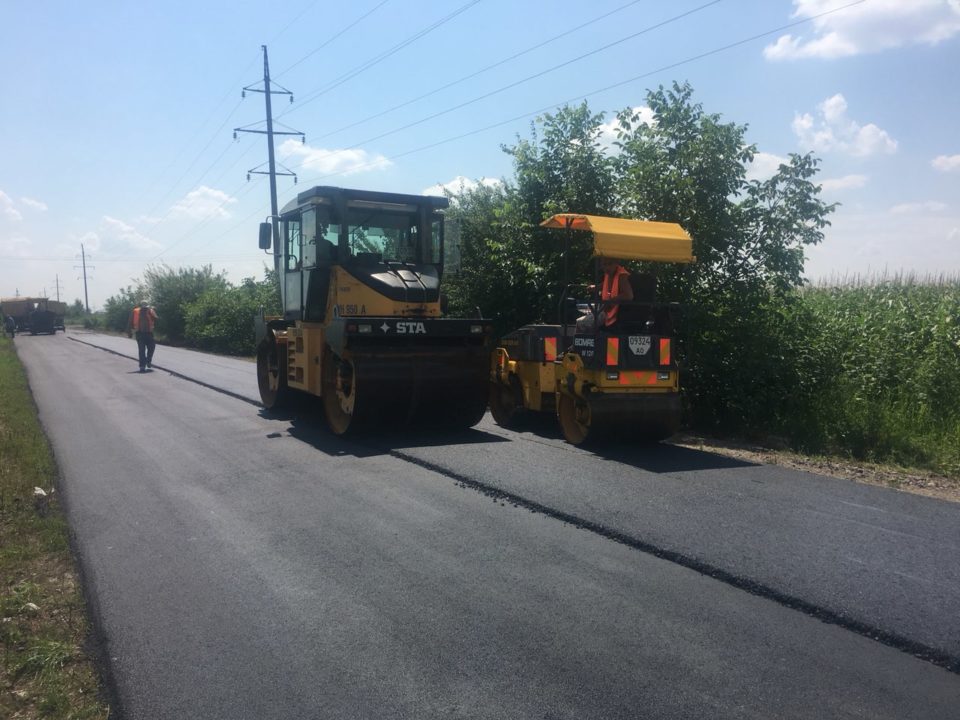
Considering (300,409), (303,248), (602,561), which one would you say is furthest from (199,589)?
(300,409)

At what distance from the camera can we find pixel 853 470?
26.7 feet

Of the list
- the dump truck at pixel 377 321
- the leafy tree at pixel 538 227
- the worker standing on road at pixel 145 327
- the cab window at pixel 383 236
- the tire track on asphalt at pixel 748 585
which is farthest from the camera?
the worker standing on road at pixel 145 327

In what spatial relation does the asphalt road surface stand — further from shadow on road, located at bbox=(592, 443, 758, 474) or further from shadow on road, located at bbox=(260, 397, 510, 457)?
shadow on road, located at bbox=(260, 397, 510, 457)

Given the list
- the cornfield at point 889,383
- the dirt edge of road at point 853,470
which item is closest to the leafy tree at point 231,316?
the cornfield at point 889,383

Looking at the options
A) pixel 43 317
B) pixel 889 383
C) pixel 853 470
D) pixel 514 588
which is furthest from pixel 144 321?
pixel 43 317

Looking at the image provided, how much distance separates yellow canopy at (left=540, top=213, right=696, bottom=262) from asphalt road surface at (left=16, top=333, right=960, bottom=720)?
214 cm

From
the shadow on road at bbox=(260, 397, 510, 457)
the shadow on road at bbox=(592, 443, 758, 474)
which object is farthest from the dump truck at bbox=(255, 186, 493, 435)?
the shadow on road at bbox=(592, 443, 758, 474)

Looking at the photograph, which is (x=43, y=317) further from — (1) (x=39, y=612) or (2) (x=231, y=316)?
(1) (x=39, y=612)

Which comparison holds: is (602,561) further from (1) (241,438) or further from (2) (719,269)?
(2) (719,269)

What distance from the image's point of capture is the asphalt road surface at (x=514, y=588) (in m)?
3.39

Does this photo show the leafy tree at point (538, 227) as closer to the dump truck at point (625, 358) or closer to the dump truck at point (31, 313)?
the dump truck at point (625, 358)

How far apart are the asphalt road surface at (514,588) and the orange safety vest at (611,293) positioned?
1.53 metres

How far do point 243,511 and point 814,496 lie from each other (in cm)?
451

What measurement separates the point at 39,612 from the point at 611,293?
6119mm
